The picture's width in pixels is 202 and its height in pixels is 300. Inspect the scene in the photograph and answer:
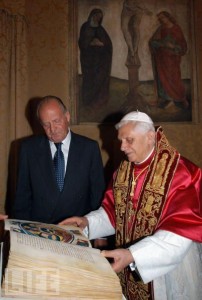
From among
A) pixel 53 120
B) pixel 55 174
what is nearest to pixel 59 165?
pixel 55 174

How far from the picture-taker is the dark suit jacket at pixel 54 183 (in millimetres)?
2641

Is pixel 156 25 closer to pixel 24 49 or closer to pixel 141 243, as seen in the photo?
pixel 24 49

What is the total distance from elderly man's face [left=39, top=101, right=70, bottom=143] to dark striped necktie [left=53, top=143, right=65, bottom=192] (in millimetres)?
125

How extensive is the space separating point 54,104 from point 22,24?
271cm

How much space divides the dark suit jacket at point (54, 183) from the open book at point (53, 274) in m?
1.31

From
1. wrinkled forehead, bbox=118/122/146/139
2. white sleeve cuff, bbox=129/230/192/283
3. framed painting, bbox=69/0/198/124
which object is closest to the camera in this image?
white sleeve cuff, bbox=129/230/192/283

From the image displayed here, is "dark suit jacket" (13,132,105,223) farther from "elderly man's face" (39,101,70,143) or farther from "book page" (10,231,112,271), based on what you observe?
"book page" (10,231,112,271)

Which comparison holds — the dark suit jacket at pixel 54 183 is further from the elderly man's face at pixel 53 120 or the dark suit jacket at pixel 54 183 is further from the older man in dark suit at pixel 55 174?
the elderly man's face at pixel 53 120

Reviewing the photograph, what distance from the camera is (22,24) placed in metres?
4.77

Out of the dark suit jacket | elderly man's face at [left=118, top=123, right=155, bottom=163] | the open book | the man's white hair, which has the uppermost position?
the man's white hair

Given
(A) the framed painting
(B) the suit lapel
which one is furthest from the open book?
(A) the framed painting

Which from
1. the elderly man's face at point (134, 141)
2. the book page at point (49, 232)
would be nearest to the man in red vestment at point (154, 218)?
the elderly man's face at point (134, 141)

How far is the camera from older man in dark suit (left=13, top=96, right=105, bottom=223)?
264 centimetres

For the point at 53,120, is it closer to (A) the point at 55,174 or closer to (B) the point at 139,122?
(A) the point at 55,174
